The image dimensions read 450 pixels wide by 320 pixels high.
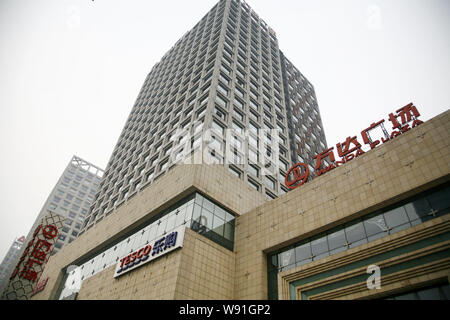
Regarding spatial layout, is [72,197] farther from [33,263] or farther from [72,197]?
[33,263]

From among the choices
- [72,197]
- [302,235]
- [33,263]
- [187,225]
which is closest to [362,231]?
[302,235]

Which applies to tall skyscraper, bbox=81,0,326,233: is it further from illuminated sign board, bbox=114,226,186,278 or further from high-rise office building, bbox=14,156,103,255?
high-rise office building, bbox=14,156,103,255

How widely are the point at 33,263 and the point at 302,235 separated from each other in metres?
42.1

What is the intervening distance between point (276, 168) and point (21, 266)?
40.4 m

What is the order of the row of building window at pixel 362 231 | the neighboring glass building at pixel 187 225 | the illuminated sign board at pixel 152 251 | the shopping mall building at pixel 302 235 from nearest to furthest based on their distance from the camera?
the shopping mall building at pixel 302 235 < the row of building window at pixel 362 231 < the illuminated sign board at pixel 152 251 < the neighboring glass building at pixel 187 225

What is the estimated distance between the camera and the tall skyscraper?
42.2 m

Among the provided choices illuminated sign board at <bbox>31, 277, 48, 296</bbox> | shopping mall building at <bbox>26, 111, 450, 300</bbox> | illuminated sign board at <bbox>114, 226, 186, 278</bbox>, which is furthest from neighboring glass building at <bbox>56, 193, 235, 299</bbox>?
illuminated sign board at <bbox>31, 277, 48, 296</bbox>

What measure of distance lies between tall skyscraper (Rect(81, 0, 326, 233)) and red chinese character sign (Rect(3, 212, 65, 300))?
6450mm

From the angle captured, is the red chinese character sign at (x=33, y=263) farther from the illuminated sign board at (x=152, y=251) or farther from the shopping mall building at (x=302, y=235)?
the illuminated sign board at (x=152, y=251)

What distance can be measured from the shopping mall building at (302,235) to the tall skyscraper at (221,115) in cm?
702

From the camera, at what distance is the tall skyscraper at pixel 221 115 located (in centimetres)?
4219

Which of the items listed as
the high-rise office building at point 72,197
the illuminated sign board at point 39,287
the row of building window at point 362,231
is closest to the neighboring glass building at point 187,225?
the row of building window at point 362,231

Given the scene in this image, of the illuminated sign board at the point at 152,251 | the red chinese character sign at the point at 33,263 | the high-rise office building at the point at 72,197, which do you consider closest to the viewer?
the illuminated sign board at the point at 152,251
